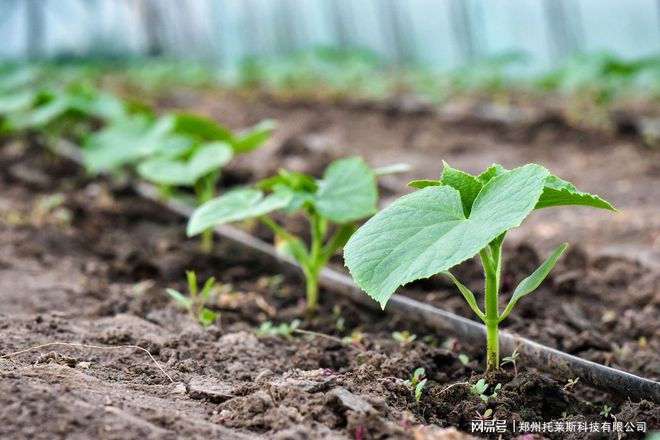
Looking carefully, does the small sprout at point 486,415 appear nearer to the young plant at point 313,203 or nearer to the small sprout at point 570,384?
the small sprout at point 570,384

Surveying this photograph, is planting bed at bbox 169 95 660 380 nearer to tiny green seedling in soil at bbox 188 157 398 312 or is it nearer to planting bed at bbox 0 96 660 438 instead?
planting bed at bbox 0 96 660 438

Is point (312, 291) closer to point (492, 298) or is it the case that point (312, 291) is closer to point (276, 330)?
point (276, 330)

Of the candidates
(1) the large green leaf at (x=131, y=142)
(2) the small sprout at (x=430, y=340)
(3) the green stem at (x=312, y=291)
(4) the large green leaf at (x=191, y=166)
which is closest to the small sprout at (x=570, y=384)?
(2) the small sprout at (x=430, y=340)

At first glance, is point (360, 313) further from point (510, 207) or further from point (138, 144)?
point (138, 144)

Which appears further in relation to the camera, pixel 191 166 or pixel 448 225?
pixel 191 166

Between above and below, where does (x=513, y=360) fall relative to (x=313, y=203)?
below

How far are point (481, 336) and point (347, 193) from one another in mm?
607

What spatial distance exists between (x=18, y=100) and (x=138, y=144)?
156cm

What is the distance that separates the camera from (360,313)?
2412 mm

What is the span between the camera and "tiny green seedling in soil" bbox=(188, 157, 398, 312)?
86.2 inches

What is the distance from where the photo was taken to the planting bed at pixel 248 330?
1480mm

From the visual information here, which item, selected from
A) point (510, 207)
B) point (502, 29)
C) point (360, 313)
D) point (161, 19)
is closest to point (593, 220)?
point (360, 313)

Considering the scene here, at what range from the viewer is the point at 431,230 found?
1560mm

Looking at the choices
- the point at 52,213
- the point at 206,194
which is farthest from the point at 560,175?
the point at 52,213
